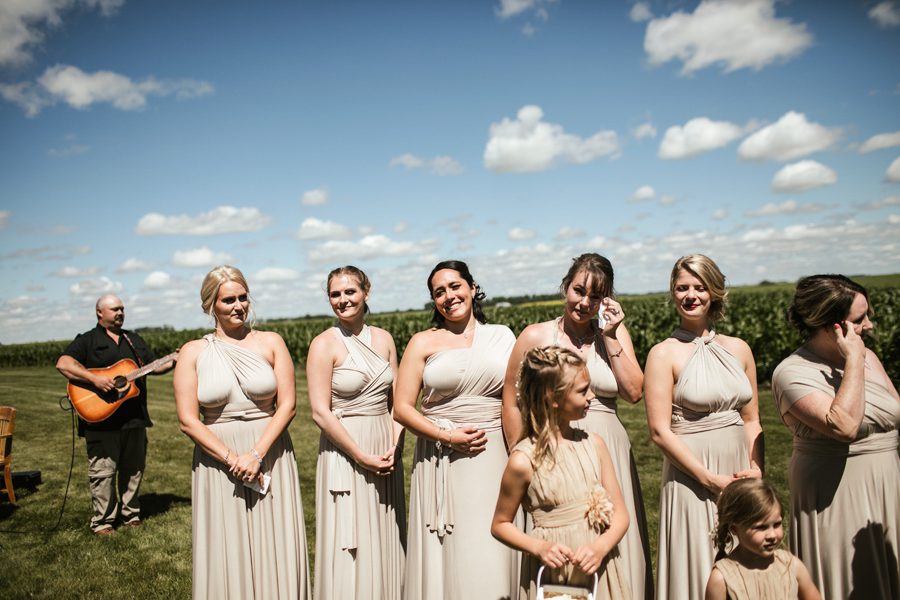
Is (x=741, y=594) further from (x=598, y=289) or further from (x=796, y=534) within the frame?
(x=598, y=289)

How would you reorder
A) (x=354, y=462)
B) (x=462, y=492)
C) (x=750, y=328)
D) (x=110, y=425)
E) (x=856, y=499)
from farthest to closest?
(x=750, y=328), (x=110, y=425), (x=354, y=462), (x=462, y=492), (x=856, y=499)

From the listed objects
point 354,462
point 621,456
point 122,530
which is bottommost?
point 122,530

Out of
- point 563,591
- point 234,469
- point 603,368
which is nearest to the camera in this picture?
point 563,591

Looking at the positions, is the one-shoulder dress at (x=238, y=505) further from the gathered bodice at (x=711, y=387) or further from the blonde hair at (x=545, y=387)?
the gathered bodice at (x=711, y=387)

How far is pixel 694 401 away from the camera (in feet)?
12.6

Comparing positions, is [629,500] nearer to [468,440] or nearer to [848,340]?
[468,440]

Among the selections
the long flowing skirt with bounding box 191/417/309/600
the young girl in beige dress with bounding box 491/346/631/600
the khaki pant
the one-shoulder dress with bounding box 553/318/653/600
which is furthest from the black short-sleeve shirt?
the young girl in beige dress with bounding box 491/346/631/600

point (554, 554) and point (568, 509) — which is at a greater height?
point (568, 509)

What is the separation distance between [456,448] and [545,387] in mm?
1235

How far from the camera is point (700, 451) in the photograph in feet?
12.6

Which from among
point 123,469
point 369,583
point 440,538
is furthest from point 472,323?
point 123,469

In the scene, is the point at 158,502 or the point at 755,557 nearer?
the point at 755,557

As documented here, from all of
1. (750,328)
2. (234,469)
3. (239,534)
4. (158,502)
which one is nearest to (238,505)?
(239,534)

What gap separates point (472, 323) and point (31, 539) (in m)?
6.76
